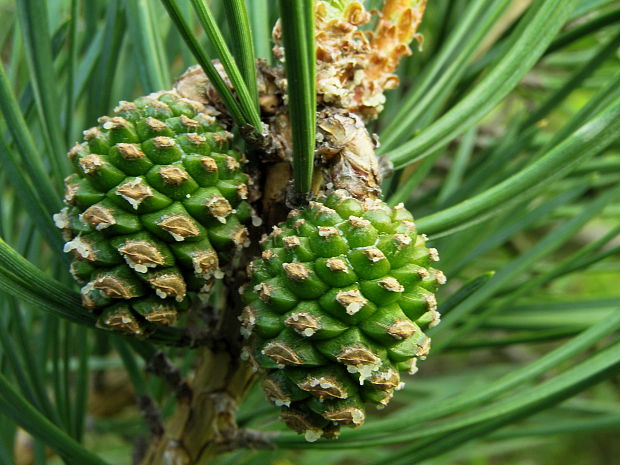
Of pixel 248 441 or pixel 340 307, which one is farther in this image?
pixel 248 441

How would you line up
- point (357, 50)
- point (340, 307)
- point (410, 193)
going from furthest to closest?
point (410, 193) → point (357, 50) → point (340, 307)

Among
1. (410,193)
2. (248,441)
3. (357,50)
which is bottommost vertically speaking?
(248,441)

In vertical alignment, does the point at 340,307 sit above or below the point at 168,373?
above

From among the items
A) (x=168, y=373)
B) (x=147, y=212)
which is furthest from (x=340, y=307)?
(x=168, y=373)

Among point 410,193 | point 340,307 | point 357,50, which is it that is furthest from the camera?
point 410,193

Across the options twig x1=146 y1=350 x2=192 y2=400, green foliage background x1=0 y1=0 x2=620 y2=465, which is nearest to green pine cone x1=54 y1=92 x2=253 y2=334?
green foliage background x1=0 y1=0 x2=620 y2=465

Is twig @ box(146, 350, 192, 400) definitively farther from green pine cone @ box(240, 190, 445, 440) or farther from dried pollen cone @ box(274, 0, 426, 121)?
dried pollen cone @ box(274, 0, 426, 121)

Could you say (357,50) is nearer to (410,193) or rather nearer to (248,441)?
(410,193)
